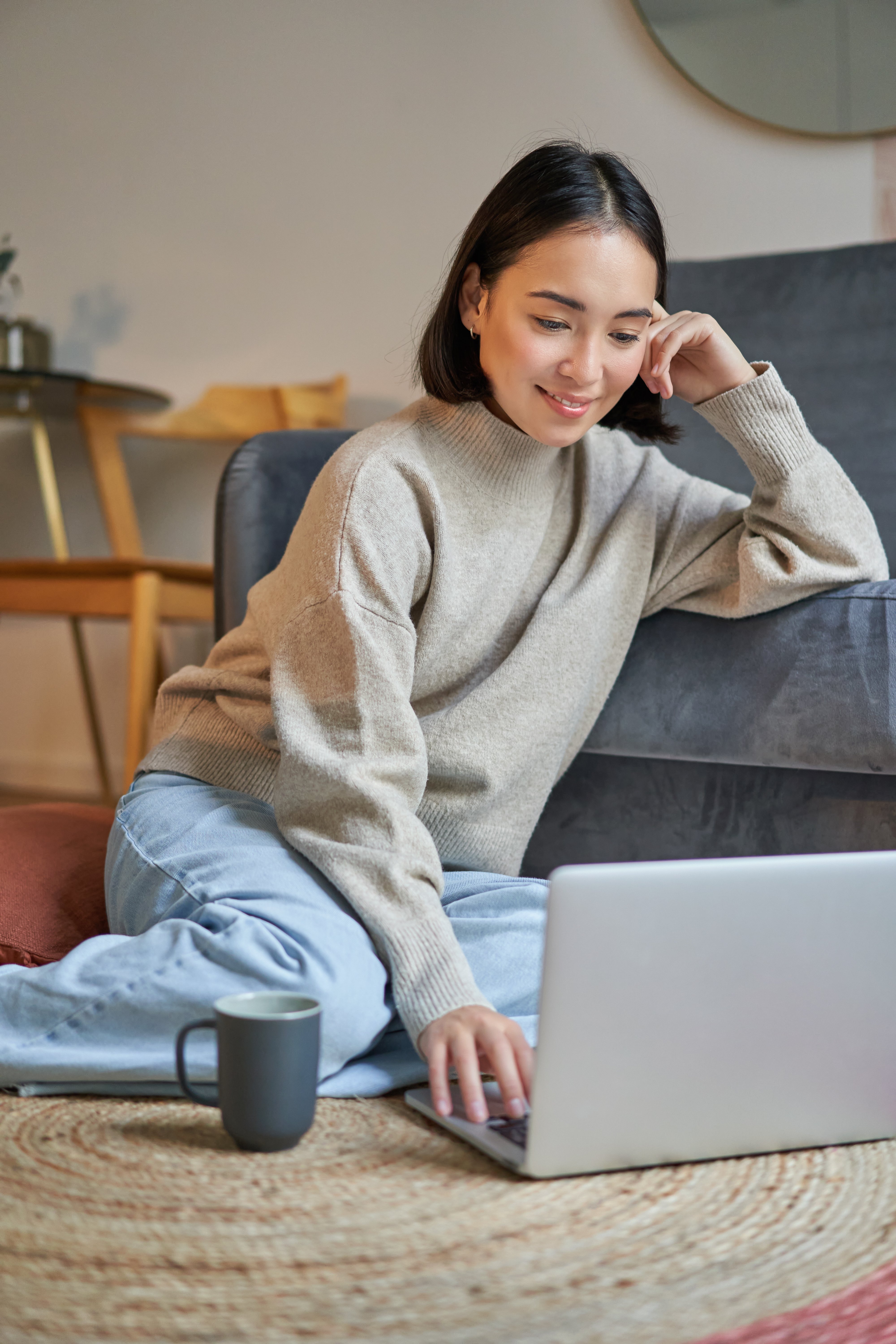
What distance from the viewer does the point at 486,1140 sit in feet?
2.30

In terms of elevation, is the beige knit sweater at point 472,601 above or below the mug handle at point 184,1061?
above

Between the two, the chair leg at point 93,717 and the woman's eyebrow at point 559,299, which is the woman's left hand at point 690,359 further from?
the chair leg at point 93,717

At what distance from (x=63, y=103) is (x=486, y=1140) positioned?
2564 millimetres

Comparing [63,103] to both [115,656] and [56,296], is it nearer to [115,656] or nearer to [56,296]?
[56,296]

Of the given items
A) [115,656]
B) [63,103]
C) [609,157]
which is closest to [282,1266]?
[609,157]

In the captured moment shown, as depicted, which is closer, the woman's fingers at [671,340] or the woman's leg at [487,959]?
the woman's leg at [487,959]

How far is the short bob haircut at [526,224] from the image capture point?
1.01 m

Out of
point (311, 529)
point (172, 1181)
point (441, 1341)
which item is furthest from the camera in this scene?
point (311, 529)

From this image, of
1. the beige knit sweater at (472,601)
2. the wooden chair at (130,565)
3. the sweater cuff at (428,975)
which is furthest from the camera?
the wooden chair at (130,565)

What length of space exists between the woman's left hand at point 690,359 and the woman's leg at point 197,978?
1.78 feet

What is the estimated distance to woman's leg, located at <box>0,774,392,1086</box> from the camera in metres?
0.82

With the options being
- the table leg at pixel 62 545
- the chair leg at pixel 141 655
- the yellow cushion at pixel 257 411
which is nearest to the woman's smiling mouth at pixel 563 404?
the chair leg at pixel 141 655

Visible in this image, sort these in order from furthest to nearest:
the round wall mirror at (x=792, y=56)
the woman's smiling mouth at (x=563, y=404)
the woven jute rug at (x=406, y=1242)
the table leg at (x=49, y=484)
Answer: the table leg at (x=49, y=484) < the round wall mirror at (x=792, y=56) < the woman's smiling mouth at (x=563, y=404) < the woven jute rug at (x=406, y=1242)

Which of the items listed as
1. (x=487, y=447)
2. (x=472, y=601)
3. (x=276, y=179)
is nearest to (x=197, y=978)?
(x=472, y=601)
